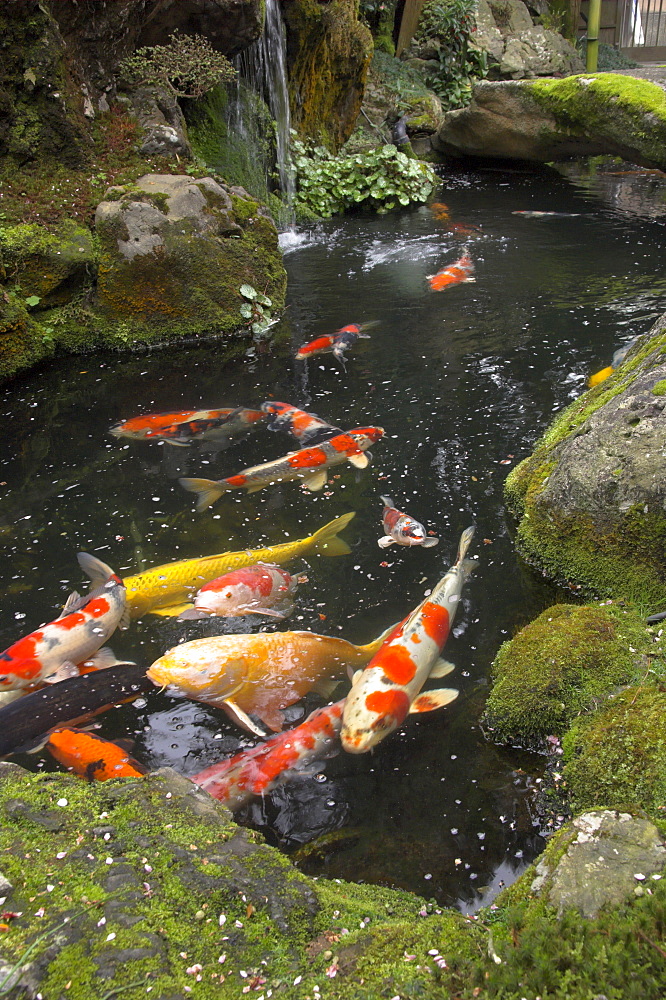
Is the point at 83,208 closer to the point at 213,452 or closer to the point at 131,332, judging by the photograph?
the point at 131,332

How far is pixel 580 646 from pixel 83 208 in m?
7.15

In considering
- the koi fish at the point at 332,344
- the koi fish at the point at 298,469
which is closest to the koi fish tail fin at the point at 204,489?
the koi fish at the point at 298,469

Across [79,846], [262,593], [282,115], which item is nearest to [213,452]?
[262,593]

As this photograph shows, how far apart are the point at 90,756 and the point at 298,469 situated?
2741mm

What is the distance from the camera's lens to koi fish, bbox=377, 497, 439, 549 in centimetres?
461

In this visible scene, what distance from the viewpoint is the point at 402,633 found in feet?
12.3

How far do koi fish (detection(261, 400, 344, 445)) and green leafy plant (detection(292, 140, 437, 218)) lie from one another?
6.96 meters

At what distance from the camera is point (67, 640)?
12.9ft

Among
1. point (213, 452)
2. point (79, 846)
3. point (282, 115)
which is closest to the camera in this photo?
point (79, 846)

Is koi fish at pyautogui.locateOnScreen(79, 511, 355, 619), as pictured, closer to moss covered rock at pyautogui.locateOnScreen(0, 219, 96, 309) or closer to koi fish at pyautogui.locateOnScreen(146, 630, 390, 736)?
koi fish at pyautogui.locateOnScreen(146, 630, 390, 736)

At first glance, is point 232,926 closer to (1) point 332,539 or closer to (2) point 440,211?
(1) point 332,539

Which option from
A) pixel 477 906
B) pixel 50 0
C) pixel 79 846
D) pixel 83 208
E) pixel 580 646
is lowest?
pixel 477 906

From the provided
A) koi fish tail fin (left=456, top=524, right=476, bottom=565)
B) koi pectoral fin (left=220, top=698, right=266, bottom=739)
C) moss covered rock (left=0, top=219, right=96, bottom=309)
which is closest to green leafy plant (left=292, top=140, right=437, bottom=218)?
moss covered rock (left=0, top=219, right=96, bottom=309)

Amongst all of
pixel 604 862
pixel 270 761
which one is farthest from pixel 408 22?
pixel 604 862
